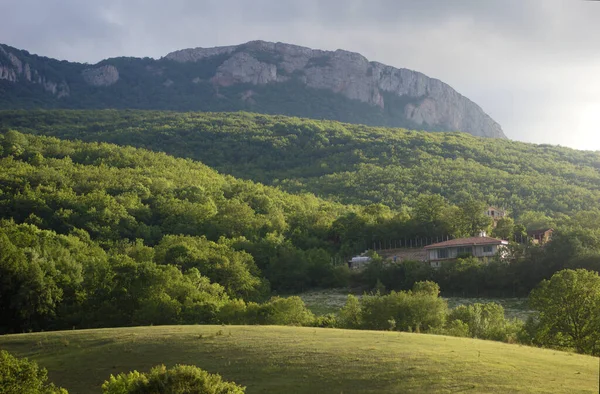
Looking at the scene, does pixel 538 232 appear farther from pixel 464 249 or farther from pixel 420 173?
pixel 420 173

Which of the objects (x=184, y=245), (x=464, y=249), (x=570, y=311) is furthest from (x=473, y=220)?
(x=570, y=311)

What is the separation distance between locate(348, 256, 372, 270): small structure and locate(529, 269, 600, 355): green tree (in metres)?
47.2

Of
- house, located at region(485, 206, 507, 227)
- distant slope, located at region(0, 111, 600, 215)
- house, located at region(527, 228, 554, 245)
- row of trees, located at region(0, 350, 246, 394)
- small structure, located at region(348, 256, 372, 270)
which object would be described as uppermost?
distant slope, located at region(0, 111, 600, 215)

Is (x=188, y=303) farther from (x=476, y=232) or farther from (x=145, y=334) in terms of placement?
(x=476, y=232)

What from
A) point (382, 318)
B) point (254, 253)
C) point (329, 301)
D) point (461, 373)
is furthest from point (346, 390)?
point (254, 253)

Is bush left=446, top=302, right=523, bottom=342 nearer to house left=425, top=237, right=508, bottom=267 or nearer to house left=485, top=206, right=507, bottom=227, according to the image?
house left=425, top=237, right=508, bottom=267

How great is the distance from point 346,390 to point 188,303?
1212 inches

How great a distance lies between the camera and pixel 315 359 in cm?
3019

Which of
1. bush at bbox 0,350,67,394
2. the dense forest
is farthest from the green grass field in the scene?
the dense forest

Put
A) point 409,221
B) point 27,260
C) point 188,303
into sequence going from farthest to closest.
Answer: point 409,221
point 27,260
point 188,303

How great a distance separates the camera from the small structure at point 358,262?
93062 mm

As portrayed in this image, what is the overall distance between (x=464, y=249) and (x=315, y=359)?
64755 mm

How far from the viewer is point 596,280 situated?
45.1 metres

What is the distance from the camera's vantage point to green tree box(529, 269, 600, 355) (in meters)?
41.7
